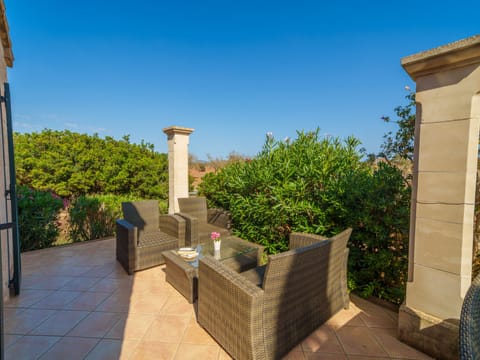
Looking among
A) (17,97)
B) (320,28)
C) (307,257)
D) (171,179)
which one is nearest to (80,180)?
(171,179)

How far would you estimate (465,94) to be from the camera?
1.57m

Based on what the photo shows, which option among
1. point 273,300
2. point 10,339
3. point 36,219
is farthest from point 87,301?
point 36,219

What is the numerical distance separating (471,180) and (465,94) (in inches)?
23.4

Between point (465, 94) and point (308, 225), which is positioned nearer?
point (465, 94)

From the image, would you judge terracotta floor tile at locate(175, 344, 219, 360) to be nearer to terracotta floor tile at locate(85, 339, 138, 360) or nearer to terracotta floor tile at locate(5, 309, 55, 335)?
terracotta floor tile at locate(85, 339, 138, 360)

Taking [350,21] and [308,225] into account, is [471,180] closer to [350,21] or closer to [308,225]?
[308,225]

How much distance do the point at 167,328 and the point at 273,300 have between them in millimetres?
1208

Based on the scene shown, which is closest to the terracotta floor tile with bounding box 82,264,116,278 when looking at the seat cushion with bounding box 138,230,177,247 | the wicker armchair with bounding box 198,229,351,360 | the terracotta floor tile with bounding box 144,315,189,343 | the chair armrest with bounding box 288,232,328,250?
the seat cushion with bounding box 138,230,177,247

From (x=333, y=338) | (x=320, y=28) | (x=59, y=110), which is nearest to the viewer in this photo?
(x=333, y=338)

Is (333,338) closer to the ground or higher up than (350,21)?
closer to the ground

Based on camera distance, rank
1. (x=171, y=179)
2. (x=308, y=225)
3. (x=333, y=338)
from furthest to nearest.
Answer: (x=171, y=179) < (x=308, y=225) < (x=333, y=338)

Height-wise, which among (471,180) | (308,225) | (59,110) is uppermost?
(59,110)

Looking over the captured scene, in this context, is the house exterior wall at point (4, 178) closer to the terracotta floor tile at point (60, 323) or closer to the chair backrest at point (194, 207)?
the terracotta floor tile at point (60, 323)

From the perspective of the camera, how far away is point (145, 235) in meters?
3.88
